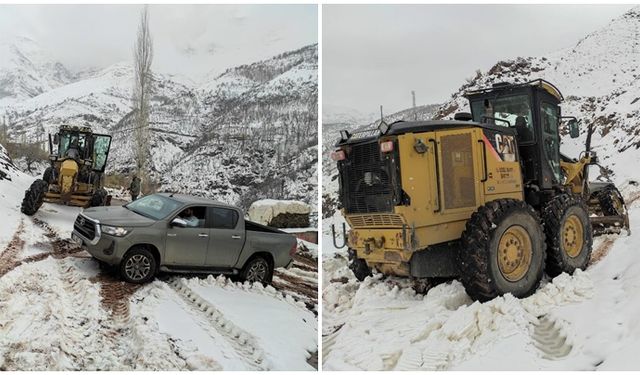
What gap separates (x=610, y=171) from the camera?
14.1 meters

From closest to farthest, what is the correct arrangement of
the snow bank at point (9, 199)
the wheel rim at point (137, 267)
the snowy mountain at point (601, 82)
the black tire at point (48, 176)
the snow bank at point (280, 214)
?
the wheel rim at point (137, 267), the snow bank at point (9, 199), the black tire at point (48, 176), the snow bank at point (280, 214), the snowy mountain at point (601, 82)

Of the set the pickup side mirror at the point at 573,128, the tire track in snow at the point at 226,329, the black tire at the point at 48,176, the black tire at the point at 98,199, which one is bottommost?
the tire track in snow at the point at 226,329

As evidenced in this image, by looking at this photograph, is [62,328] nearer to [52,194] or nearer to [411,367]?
[411,367]

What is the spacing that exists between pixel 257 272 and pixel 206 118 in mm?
23639

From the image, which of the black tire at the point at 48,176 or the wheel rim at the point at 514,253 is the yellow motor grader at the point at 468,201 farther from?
the black tire at the point at 48,176

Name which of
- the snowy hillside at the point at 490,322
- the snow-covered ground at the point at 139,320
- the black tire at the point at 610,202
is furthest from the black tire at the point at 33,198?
the black tire at the point at 610,202

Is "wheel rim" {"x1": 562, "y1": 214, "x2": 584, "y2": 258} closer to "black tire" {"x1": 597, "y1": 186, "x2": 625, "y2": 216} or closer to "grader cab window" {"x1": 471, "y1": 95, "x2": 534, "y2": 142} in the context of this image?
"grader cab window" {"x1": 471, "y1": 95, "x2": 534, "y2": 142}

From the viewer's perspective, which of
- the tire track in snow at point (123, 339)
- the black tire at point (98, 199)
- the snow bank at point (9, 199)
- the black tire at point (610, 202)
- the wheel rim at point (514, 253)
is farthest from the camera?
the black tire at point (98, 199)

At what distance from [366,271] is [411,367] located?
7.34ft

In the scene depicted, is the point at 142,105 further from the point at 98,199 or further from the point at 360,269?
the point at 360,269

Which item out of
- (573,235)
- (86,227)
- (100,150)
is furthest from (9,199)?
(573,235)

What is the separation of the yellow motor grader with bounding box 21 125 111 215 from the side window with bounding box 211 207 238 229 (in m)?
5.83

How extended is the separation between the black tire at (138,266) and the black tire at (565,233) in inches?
177

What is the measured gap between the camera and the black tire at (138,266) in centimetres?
601
